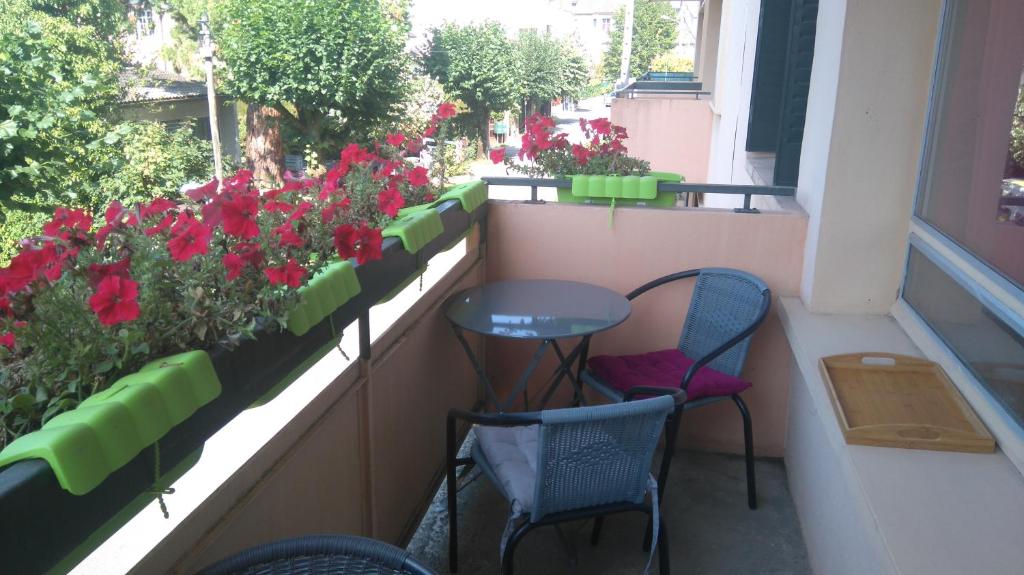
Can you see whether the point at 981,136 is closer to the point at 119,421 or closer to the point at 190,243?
the point at 190,243

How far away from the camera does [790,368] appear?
3156mm

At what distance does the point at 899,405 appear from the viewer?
2.00 m

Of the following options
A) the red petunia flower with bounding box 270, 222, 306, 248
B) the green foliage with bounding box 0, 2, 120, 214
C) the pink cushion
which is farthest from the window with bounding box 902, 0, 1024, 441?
the green foliage with bounding box 0, 2, 120, 214

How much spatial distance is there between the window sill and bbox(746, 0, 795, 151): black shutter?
9.32 ft

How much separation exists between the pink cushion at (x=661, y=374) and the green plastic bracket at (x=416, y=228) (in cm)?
89

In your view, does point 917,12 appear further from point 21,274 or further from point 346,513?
point 21,274

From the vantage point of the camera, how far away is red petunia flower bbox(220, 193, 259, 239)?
4.53 feet

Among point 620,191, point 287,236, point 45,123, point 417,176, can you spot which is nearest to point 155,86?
point 45,123

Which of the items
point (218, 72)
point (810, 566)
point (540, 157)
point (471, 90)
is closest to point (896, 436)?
point (810, 566)

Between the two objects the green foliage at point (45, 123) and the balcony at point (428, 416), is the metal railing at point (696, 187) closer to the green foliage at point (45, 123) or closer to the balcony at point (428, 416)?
the balcony at point (428, 416)

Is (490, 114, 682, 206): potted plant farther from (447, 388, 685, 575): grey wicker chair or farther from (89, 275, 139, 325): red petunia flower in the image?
(89, 275, 139, 325): red petunia flower

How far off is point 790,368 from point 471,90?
91.0 ft

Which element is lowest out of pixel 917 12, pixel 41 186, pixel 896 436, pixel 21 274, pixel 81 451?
pixel 41 186

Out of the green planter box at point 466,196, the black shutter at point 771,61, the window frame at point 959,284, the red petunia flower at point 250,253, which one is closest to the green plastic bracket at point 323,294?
the red petunia flower at point 250,253
